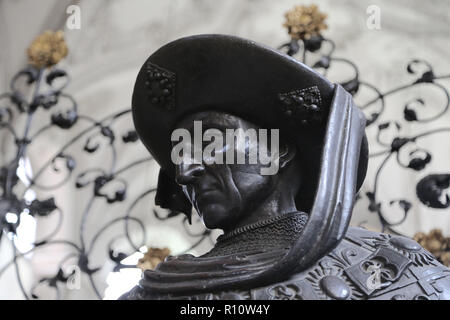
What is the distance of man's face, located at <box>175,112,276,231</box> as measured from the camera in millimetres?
1118

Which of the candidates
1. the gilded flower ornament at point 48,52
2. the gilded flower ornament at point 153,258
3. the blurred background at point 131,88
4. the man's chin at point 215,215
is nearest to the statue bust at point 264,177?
the man's chin at point 215,215

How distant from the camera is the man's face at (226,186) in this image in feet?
3.67

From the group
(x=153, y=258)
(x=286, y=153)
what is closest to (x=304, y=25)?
(x=153, y=258)

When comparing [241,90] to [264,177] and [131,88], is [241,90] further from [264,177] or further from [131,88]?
[131,88]

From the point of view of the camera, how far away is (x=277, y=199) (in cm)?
115

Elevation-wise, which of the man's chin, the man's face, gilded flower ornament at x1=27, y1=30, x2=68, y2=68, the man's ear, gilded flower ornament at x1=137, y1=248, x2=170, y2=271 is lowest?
gilded flower ornament at x1=137, y1=248, x2=170, y2=271

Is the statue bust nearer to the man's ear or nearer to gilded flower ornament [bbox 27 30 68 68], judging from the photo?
the man's ear

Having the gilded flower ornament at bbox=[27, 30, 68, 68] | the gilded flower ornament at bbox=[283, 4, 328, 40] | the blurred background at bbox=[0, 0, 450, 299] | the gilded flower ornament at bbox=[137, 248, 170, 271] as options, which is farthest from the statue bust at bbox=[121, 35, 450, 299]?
the blurred background at bbox=[0, 0, 450, 299]

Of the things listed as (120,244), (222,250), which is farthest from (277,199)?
(120,244)

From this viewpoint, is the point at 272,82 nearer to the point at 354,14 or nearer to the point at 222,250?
the point at 222,250

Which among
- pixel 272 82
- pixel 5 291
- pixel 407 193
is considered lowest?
pixel 5 291

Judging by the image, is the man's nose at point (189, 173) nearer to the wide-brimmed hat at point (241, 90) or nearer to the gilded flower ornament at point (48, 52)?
the wide-brimmed hat at point (241, 90)

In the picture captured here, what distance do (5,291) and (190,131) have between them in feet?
5.88
